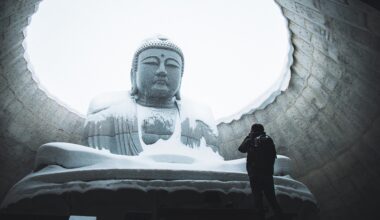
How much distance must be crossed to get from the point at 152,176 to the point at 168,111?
2.21 meters

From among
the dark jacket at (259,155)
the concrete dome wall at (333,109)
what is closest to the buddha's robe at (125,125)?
the concrete dome wall at (333,109)

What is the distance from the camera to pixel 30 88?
6.43 metres

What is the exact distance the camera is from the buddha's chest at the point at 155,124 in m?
5.61

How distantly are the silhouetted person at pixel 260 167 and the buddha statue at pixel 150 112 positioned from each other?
7.48 ft

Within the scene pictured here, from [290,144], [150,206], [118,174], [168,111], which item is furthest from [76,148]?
[290,144]

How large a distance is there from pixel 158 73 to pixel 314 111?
102 inches

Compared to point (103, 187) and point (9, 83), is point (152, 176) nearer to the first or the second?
A: point (103, 187)

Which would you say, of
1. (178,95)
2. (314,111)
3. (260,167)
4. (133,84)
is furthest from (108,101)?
(260,167)

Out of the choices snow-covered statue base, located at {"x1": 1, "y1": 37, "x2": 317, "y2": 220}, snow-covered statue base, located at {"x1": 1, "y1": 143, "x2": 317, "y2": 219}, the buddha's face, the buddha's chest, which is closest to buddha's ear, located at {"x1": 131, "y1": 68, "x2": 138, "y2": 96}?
the buddha's face

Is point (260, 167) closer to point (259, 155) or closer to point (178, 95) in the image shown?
point (259, 155)

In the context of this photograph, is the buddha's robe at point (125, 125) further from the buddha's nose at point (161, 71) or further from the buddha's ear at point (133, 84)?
the buddha's nose at point (161, 71)

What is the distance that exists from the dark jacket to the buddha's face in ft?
9.19

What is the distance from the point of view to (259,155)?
10.8 ft

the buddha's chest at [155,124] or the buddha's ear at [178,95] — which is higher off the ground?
the buddha's ear at [178,95]
